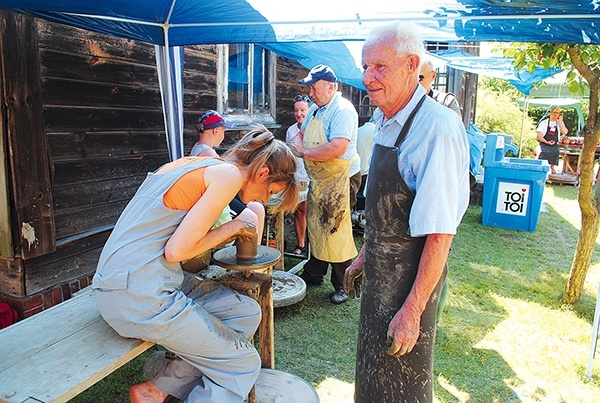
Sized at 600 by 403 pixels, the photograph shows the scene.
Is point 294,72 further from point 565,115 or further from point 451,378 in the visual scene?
point 565,115

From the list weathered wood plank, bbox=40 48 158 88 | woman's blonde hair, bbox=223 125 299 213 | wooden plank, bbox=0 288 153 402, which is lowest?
wooden plank, bbox=0 288 153 402

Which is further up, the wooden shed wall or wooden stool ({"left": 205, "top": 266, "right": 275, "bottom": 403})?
the wooden shed wall

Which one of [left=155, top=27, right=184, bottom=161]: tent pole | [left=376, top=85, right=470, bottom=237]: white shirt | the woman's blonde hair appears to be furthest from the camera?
[left=155, top=27, right=184, bottom=161]: tent pole

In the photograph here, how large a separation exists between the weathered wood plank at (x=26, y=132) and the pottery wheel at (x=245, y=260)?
1438 millimetres

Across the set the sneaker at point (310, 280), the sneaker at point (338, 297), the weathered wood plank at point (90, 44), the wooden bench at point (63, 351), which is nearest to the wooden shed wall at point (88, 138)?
the weathered wood plank at point (90, 44)

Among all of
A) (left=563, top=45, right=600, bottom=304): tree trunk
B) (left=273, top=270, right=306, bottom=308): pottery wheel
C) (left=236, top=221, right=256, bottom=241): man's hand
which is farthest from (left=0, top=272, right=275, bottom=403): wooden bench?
(left=563, top=45, right=600, bottom=304): tree trunk

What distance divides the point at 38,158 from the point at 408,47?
2.61 meters

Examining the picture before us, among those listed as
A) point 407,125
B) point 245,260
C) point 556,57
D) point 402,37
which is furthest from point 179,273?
point 556,57

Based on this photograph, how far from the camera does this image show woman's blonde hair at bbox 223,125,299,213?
2.26m

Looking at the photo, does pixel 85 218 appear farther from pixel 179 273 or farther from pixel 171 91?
pixel 179 273

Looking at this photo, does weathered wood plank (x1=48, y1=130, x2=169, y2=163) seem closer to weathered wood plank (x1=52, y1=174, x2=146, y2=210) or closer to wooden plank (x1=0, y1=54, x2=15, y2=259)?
weathered wood plank (x1=52, y1=174, x2=146, y2=210)

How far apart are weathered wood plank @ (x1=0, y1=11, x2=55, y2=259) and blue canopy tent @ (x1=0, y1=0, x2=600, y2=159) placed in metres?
0.19

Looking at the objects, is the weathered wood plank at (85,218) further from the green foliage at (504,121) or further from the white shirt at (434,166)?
the green foliage at (504,121)

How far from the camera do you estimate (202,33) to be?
3852 millimetres
